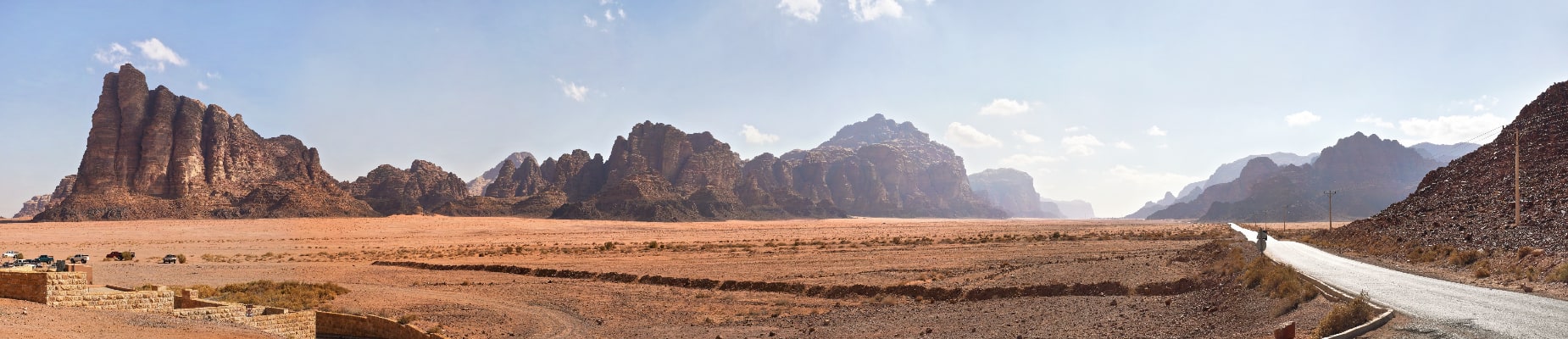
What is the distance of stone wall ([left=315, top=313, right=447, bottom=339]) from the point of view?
19047 millimetres

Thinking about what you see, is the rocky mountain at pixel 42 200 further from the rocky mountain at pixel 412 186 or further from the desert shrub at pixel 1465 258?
the desert shrub at pixel 1465 258

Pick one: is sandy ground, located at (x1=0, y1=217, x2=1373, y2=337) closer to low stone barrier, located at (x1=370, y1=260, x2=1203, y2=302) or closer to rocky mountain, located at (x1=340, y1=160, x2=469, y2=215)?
low stone barrier, located at (x1=370, y1=260, x2=1203, y2=302)

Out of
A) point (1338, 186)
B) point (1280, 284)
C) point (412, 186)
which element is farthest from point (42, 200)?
point (1338, 186)

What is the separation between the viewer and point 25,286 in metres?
14.9

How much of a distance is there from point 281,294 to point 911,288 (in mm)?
20597

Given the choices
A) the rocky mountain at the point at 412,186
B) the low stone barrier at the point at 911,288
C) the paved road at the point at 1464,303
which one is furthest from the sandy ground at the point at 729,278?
the rocky mountain at the point at 412,186

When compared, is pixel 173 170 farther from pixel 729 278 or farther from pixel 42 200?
pixel 42 200

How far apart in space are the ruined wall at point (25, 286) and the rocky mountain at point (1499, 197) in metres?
34.1

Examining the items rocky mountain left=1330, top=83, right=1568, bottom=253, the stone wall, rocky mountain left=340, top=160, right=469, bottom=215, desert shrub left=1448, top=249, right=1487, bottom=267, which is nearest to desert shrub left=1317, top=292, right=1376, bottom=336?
rocky mountain left=1330, top=83, right=1568, bottom=253

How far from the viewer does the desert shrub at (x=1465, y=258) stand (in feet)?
74.9

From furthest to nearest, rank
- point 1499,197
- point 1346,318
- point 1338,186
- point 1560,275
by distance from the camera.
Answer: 1. point 1338,186
2. point 1499,197
3. point 1560,275
4. point 1346,318

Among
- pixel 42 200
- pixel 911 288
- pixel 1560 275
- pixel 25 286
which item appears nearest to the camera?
pixel 25 286

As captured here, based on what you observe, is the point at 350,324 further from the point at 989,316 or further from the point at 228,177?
the point at 228,177

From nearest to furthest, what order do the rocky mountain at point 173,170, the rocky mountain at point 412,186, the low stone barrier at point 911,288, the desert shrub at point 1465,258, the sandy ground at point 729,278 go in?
the sandy ground at point 729,278 → the low stone barrier at point 911,288 → the desert shrub at point 1465,258 → the rocky mountain at point 173,170 → the rocky mountain at point 412,186
